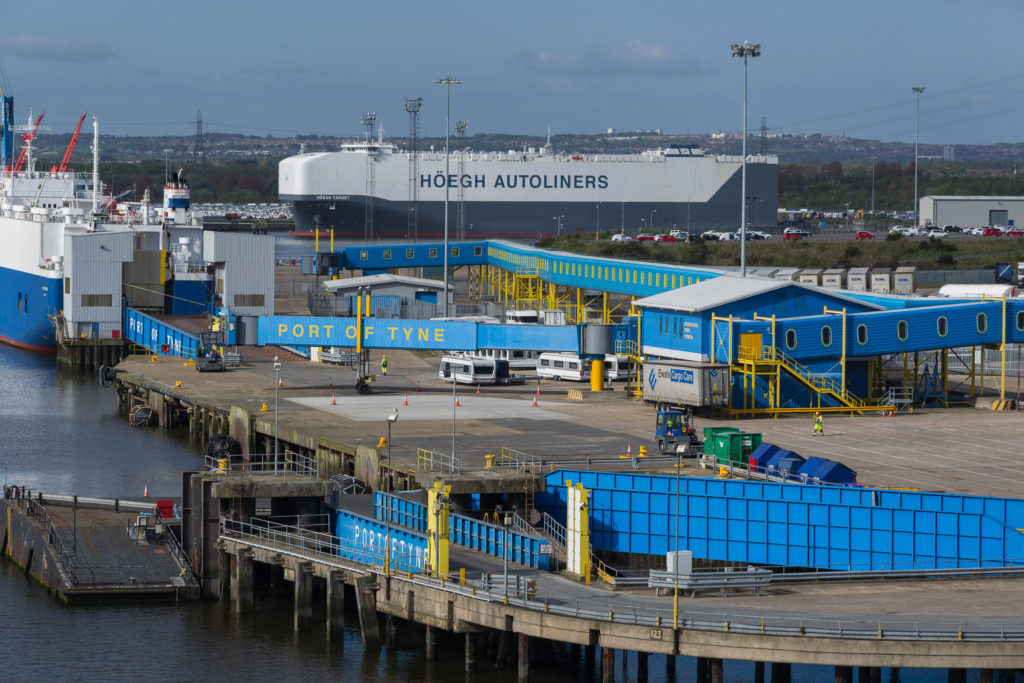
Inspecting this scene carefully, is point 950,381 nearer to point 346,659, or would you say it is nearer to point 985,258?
point 346,659

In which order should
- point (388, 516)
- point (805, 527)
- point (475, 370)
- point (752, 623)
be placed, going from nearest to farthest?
point (752, 623), point (805, 527), point (388, 516), point (475, 370)

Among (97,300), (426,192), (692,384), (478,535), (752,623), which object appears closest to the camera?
(752,623)

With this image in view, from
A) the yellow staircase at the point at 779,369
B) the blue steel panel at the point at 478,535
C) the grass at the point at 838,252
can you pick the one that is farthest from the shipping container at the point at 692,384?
the grass at the point at 838,252

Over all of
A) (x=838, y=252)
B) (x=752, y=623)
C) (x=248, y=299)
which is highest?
(x=838, y=252)

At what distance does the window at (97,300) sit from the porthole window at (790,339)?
4552 centimetres

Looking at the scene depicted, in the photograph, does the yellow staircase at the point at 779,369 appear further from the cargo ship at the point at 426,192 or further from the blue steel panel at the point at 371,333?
the cargo ship at the point at 426,192

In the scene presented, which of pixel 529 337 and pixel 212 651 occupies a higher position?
pixel 529 337

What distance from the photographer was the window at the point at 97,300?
9100 centimetres

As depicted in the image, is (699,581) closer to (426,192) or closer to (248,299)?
(248,299)

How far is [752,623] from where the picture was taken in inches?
1200

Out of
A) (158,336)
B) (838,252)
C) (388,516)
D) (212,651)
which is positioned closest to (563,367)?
(158,336)

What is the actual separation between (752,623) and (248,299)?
2534 inches

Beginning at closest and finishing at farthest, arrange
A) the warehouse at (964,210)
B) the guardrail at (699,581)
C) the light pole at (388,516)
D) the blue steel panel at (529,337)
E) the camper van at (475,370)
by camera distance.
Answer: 1. the guardrail at (699,581)
2. the light pole at (388,516)
3. the blue steel panel at (529,337)
4. the camper van at (475,370)
5. the warehouse at (964,210)

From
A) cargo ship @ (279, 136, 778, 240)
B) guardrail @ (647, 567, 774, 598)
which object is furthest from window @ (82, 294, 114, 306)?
cargo ship @ (279, 136, 778, 240)
